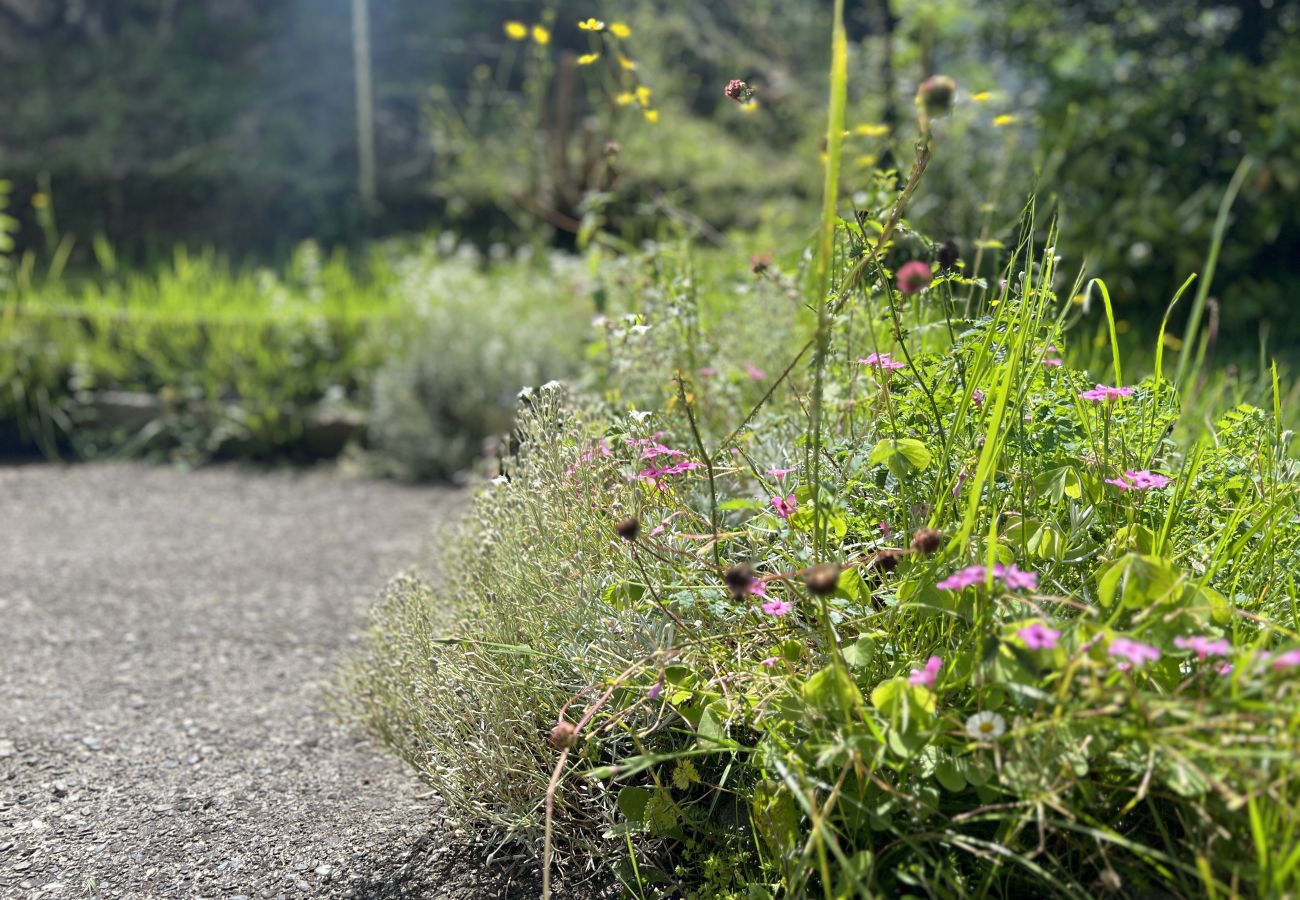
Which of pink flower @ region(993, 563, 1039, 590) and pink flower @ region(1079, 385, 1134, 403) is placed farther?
pink flower @ region(1079, 385, 1134, 403)

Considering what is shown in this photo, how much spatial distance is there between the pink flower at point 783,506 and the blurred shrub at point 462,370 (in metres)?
2.76

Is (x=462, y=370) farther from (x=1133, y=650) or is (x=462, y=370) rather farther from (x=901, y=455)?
(x=1133, y=650)

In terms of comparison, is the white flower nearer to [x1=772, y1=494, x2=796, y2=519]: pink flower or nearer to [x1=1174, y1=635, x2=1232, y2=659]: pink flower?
[x1=1174, y1=635, x2=1232, y2=659]: pink flower

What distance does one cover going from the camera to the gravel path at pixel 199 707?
1.75m

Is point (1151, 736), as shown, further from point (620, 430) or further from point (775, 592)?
point (620, 430)

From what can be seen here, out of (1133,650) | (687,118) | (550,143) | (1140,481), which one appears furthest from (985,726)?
(687,118)

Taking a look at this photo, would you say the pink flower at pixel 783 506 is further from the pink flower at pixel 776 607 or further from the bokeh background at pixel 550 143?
the bokeh background at pixel 550 143

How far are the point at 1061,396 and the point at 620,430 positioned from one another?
72cm

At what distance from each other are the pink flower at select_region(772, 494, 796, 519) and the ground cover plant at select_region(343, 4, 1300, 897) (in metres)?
0.03

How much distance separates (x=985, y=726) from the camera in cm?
126

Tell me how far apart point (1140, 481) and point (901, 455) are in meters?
0.33

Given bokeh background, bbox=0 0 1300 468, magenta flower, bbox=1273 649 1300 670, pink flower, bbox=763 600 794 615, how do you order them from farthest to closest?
bokeh background, bbox=0 0 1300 468, pink flower, bbox=763 600 794 615, magenta flower, bbox=1273 649 1300 670

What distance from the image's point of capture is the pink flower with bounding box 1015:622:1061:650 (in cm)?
117

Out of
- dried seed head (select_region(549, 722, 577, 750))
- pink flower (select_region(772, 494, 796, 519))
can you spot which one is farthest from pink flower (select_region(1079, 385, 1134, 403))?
dried seed head (select_region(549, 722, 577, 750))
